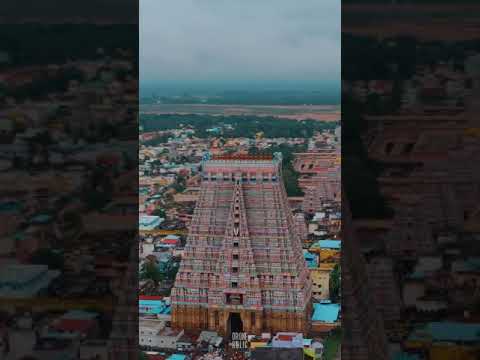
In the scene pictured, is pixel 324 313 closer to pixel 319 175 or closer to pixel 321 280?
pixel 321 280

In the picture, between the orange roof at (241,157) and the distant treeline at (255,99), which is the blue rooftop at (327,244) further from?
the distant treeline at (255,99)

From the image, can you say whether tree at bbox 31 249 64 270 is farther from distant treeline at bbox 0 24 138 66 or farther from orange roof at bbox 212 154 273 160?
orange roof at bbox 212 154 273 160

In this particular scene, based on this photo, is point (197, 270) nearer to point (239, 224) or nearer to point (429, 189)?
point (239, 224)

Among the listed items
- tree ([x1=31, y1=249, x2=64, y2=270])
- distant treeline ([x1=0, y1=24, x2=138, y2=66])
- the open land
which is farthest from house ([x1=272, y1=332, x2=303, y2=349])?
distant treeline ([x1=0, y1=24, x2=138, y2=66])

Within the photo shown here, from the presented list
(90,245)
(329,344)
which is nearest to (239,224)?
(329,344)

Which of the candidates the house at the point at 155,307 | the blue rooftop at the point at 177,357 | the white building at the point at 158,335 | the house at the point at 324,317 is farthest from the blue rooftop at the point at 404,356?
the house at the point at 155,307

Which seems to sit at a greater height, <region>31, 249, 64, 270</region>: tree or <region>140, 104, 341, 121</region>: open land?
<region>140, 104, 341, 121</region>: open land

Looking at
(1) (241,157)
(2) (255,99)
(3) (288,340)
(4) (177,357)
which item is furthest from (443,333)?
(1) (241,157)
